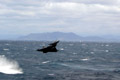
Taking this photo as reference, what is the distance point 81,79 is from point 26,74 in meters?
23.0

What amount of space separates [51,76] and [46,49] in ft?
200

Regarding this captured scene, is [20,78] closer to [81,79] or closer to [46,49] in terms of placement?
[81,79]

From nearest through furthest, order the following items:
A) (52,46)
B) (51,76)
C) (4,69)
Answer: (52,46), (51,76), (4,69)

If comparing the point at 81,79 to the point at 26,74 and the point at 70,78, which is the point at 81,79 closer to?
the point at 70,78

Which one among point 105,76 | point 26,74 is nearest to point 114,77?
point 105,76

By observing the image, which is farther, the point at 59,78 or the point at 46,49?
the point at 59,78

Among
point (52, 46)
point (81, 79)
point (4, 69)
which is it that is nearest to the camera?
point (52, 46)

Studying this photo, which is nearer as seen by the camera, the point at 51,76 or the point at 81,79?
the point at 81,79

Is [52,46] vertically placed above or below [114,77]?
above

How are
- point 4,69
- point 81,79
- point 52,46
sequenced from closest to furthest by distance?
point 52,46 → point 81,79 → point 4,69

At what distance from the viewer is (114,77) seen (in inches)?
4183

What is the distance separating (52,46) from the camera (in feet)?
149

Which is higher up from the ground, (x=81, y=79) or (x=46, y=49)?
(x=46, y=49)

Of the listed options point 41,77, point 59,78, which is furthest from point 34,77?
point 59,78
